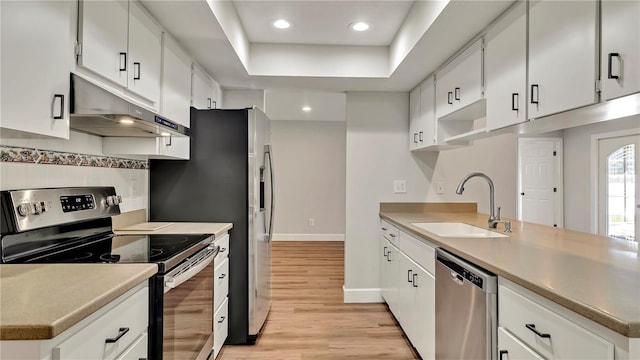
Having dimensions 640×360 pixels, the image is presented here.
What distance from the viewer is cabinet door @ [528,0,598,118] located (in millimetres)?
1261

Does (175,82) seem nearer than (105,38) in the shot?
No

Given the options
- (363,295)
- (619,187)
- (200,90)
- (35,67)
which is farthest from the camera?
(619,187)

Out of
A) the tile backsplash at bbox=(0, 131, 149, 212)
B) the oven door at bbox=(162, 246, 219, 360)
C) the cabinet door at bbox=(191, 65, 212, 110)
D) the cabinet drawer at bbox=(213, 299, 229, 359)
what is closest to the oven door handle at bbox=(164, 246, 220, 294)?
the oven door at bbox=(162, 246, 219, 360)

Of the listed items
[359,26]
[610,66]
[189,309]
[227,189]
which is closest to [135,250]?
[189,309]

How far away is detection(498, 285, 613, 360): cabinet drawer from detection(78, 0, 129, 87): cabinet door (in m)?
1.84

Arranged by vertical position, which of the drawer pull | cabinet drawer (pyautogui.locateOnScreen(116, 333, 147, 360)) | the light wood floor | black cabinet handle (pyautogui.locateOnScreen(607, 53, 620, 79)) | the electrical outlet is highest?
black cabinet handle (pyautogui.locateOnScreen(607, 53, 620, 79))

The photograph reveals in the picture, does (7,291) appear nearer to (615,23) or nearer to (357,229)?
(615,23)

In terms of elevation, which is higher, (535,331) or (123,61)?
(123,61)

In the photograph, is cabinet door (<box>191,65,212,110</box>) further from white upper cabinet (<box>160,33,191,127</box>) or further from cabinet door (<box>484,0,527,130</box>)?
cabinet door (<box>484,0,527,130</box>)

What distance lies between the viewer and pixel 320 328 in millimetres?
2713

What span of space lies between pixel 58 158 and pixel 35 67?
0.68 m

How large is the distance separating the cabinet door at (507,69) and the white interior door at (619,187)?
3.68m

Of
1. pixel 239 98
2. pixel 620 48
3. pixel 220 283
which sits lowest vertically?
pixel 220 283

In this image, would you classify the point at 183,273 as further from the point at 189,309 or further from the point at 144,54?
the point at 144,54
